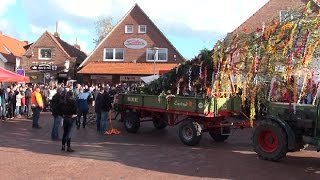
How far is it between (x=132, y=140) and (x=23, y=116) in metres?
11.0

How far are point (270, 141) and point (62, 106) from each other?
5.39 meters

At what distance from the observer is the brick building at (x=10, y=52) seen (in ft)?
155

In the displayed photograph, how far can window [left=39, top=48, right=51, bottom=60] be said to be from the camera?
4512 centimetres

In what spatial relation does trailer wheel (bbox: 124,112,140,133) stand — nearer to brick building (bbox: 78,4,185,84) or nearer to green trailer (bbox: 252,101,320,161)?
green trailer (bbox: 252,101,320,161)

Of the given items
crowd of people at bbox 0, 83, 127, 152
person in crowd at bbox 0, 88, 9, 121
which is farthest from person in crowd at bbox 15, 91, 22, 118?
person in crowd at bbox 0, 88, 9, 121

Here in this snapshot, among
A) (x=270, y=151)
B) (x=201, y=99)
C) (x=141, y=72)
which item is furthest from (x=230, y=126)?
(x=141, y=72)

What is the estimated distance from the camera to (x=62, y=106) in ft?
40.2

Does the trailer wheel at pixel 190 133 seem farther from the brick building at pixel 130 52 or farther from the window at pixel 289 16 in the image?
the brick building at pixel 130 52

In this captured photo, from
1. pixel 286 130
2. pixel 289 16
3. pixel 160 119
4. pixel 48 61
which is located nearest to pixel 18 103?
pixel 160 119

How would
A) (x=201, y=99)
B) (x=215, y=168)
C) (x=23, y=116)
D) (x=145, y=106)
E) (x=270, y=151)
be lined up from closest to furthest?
(x=215, y=168) → (x=270, y=151) → (x=201, y=99) → (x=145, y=106) → (x=23, y=116)

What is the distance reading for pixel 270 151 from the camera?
10836 mm

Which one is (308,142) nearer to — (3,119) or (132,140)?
(132,140)

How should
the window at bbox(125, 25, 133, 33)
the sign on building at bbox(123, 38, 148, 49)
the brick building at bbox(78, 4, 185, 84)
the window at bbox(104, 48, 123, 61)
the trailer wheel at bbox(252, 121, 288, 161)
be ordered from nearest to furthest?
the trailer wheel at bbox(252, 121, 288, 161) → the brick building at bbox(78, 4, 185, 84) → the sign on building at bbox(123, 38, 148, 49) → the window at bbox(104, 48, 123, 61) → the window at bbox(125, 25, 133, 33)

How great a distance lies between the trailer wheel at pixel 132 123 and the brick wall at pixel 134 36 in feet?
82.5
